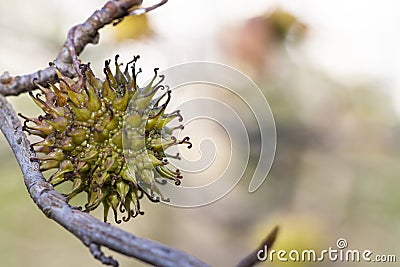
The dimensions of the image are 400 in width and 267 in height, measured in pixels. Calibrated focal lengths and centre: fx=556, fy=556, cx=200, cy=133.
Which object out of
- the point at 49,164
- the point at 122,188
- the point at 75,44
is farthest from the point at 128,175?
the point at 75,44

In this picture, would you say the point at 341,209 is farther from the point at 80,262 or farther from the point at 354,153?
the point at 80,262

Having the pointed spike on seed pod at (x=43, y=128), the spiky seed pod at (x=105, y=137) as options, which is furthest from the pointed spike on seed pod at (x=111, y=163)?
the pointed spike on seed pod at (x=43, y=128)

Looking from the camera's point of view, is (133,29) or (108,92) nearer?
(108,92)

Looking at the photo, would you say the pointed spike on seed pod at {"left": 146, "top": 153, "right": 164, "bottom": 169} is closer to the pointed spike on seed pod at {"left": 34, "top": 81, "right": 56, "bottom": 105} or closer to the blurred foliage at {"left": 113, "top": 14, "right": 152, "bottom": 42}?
the pointed spike on seed pod at {"left": 34, "top": 81, "right": 56, "bottom": 105}

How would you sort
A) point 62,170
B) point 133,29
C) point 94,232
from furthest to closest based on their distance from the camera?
point 133,29 → point 62,170 → point 94,232

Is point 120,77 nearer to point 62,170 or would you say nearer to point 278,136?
point 62,170

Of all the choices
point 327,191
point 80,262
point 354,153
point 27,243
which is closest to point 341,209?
point 327,191
